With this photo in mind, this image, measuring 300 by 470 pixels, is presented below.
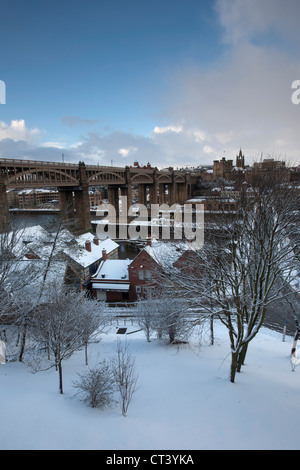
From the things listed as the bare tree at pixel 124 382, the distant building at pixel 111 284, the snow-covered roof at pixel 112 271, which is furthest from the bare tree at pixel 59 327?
the snow-covered roof at pixel 112 271

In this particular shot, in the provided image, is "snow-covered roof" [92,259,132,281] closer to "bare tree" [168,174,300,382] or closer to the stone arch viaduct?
the stone arch viaduct

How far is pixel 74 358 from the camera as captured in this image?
10.5 metres

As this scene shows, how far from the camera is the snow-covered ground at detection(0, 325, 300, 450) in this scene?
15.5 feet

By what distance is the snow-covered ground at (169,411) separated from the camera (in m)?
4.72

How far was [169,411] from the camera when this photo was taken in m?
5.93

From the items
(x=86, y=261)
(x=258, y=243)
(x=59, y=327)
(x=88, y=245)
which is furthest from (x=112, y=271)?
(x=258, y=243)

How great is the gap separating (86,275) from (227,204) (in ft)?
50.8

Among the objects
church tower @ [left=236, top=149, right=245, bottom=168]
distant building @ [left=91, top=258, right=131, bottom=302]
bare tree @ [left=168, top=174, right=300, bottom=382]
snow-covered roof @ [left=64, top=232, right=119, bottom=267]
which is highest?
church tower @ [left=236, top=149, right=245, bottom=168]

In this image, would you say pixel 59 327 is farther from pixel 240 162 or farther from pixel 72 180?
pixel 72 180

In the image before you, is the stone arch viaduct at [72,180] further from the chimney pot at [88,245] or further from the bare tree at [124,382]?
the bare tree at [124,382]

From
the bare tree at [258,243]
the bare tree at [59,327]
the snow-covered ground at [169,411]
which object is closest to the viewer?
the snow-covered ground at [169,411]

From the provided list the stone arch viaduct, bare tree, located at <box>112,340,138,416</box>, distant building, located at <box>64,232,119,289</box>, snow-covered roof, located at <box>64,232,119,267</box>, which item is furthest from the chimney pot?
bare tree, located at <box>112,340,138,416</box>
